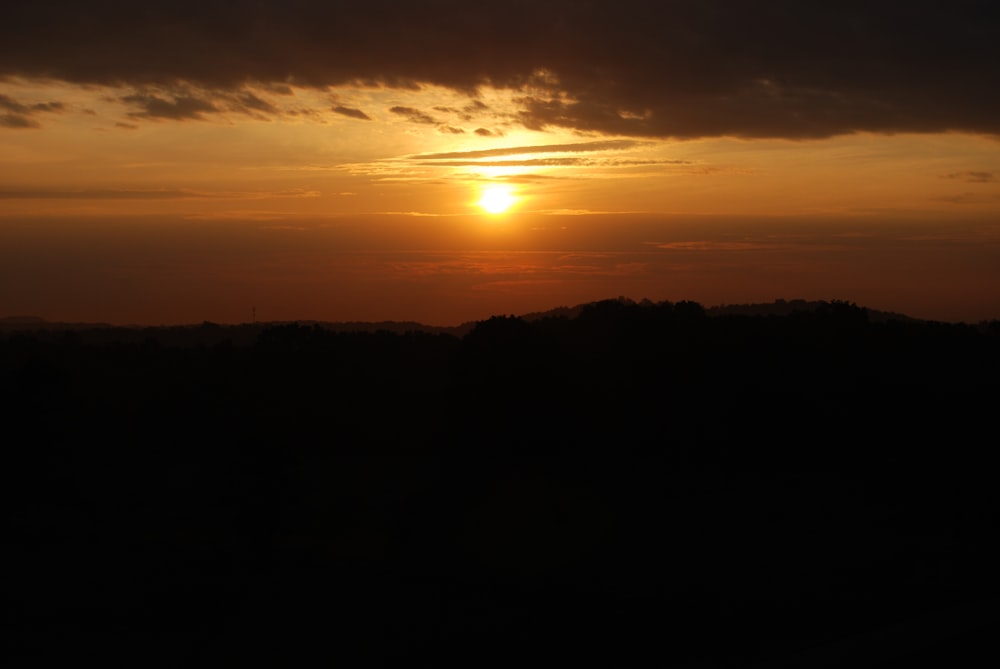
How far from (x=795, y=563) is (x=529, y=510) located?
6.17 meters

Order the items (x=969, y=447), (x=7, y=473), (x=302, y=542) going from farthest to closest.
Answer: (x=969, y=447), (x=7, y=473), (x=302, y=542)

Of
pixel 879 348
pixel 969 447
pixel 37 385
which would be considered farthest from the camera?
pixel 879 348

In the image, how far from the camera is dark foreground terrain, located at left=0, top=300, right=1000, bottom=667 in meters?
15.7

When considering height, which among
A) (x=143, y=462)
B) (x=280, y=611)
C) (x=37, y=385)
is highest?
(x=37, y=385)

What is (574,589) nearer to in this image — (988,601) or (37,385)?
(988,601)

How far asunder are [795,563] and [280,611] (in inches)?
383

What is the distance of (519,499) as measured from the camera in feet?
76.6

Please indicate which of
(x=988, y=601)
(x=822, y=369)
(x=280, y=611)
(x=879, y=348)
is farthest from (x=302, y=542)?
(x=879, y=348)

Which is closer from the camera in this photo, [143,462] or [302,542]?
[302,542]

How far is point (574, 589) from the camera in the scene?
18359 mm

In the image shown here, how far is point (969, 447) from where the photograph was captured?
27.6 meters

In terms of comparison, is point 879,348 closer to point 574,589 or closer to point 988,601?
point 574,589

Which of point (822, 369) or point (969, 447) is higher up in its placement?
point (822, 369)

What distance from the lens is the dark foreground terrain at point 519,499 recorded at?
51.6ft
